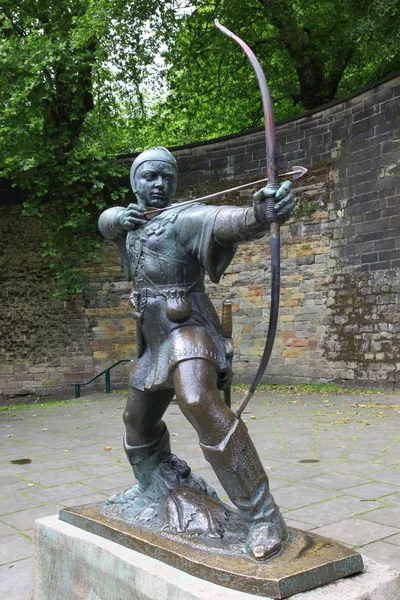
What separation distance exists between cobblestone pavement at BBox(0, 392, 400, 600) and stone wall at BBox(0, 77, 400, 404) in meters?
1.98

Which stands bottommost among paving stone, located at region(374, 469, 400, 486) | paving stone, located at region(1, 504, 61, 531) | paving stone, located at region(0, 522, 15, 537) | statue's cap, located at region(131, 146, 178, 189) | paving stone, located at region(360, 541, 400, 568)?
paving stone, located at region(374, 469, 400, 486)

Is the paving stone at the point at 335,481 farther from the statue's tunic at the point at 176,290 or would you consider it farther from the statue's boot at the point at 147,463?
the statue's tunic at the point at 176,290

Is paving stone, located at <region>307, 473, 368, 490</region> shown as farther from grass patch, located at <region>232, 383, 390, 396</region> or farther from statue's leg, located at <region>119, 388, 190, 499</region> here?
grass patch, located at <region>232, 383, 390, 396</region>

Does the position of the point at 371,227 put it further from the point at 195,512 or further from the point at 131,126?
the point at 195,512

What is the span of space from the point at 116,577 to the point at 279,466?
3.04 m

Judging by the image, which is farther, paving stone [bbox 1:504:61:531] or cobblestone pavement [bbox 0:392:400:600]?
paving stone [bbox 1:504:61:531]

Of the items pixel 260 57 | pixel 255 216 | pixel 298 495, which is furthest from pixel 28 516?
pixel 260 57

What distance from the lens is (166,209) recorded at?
2584mm

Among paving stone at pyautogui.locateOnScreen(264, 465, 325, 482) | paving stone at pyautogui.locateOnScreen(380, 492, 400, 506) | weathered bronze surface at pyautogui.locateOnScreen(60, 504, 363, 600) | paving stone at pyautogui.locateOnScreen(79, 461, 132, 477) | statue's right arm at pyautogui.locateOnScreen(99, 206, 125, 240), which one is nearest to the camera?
weathered bronze surface at pyautogui.locateOnScreen(60, 504, 363, 600)

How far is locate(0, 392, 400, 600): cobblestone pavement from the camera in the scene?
3.62 m

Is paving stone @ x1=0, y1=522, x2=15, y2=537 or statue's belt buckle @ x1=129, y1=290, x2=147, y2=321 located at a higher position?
statue's belt buckle @ x1=129, y1=290, x2=147, y2=321

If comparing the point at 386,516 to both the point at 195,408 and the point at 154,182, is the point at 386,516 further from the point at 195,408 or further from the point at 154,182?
the point at 154,182

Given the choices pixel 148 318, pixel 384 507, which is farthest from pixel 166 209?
pixel 384 507

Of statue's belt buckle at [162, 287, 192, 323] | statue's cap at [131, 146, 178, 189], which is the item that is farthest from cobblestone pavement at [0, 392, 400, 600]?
statue's cap at [131, 146, 178, 189]
